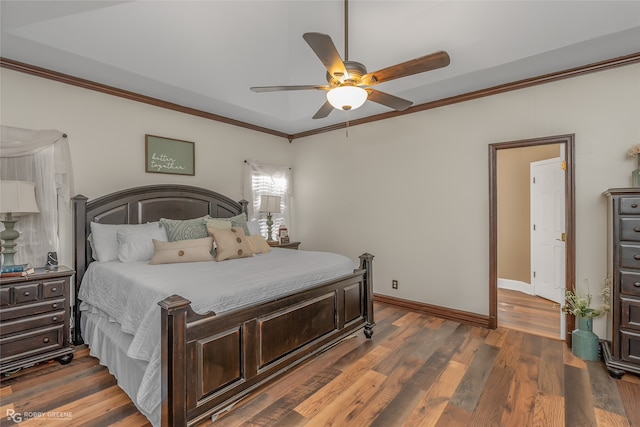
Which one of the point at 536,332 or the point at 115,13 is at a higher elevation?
the point at 115,13

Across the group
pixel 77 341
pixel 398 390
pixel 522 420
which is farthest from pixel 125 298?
pixel 522 420

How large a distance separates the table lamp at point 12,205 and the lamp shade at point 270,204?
253cm

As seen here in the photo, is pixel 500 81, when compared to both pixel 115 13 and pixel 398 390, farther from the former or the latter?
pixel 115 13

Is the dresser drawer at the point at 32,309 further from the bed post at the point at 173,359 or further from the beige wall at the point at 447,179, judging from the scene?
the beige wall at the point at 447,179

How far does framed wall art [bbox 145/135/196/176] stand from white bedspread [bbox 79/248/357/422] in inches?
53.6

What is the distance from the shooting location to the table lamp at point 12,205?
8.29 ft

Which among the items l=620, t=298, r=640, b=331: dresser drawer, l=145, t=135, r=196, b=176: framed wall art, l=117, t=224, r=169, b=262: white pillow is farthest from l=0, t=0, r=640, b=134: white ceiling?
l=620, t=298, r=640, b=331: dresser drawer

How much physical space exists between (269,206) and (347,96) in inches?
112

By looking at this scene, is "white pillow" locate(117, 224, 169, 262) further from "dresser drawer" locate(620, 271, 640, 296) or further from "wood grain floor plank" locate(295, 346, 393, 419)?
"dresser drawer" locate(620, 271, 640, 296)

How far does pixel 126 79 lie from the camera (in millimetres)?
3188

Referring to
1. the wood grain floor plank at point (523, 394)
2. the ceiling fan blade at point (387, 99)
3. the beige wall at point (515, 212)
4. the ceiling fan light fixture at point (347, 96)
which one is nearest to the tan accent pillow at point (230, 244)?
the ceiling fan light fixture at point (347, 96)

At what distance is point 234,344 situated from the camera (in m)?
2.01

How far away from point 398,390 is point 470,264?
189cm

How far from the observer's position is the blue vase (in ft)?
8.95
